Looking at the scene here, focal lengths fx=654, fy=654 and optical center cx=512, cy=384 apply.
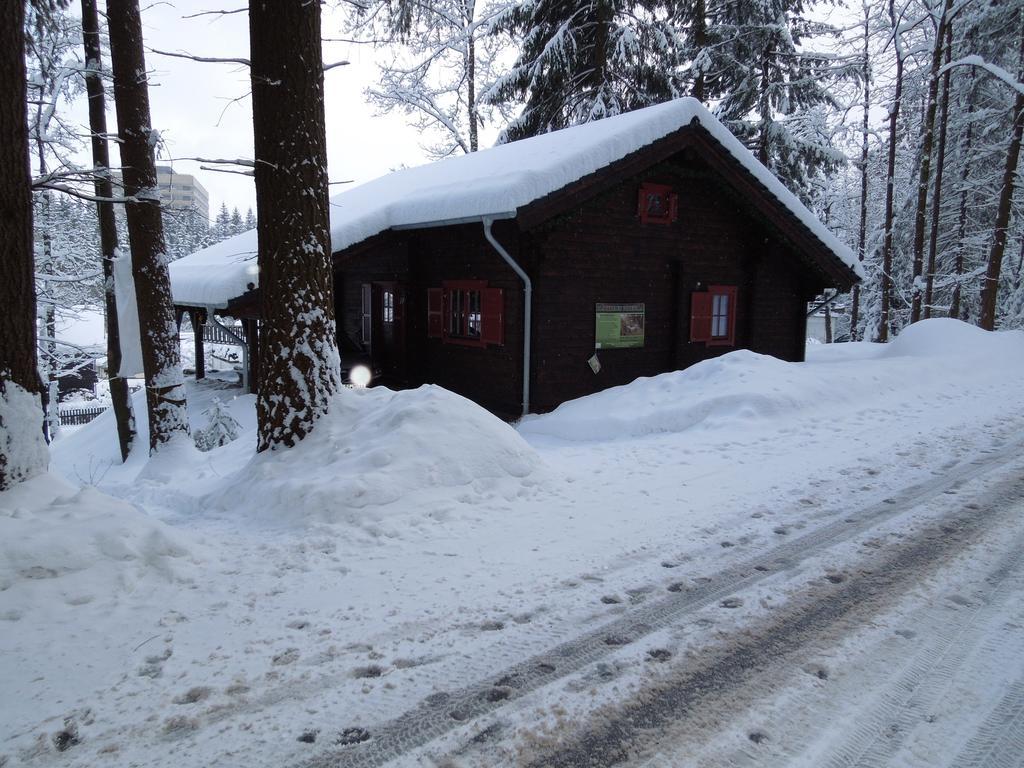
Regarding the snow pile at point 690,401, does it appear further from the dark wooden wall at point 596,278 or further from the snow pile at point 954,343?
the snow pile at point 954,343

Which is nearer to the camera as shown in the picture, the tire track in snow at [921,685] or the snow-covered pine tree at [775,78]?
the tire track in snow at [921,685]

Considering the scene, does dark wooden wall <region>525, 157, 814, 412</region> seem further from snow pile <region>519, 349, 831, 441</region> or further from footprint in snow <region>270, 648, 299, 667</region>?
footprint in snow <region>270, 648, 299, 667</region>

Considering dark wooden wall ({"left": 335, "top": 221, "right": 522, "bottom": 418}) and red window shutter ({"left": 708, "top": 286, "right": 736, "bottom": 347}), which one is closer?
dark wooden wall ({"left": 335, "top": 221, "right": 522, "bottom": 418})

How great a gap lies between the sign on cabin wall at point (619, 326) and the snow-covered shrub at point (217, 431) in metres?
6.37

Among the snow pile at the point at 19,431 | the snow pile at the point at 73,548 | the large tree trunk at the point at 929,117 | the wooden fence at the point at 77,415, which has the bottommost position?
the wooden fence at the point at 77,415

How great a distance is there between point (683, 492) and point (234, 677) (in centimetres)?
400

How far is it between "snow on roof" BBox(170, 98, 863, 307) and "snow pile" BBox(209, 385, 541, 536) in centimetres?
451

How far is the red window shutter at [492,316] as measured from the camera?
11.6 meters

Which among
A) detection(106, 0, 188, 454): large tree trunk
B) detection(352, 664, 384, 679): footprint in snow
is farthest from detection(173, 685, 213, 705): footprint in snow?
detection(106, 0, 188, 454): large tree trunk

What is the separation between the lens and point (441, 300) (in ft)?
43.1

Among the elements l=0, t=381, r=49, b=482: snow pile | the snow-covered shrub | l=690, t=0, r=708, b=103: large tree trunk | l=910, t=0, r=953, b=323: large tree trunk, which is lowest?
the snow-covered shrub

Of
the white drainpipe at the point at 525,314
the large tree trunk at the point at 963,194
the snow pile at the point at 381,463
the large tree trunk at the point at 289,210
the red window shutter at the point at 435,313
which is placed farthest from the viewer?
the large tree trunk at the point at 963,194

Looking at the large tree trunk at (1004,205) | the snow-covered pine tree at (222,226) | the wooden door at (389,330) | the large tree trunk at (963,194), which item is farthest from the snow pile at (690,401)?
the snow-covered pine tree at (222,226)

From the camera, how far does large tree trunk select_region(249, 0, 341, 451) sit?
572 centimetres
